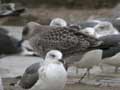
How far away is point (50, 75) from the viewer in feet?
22.8

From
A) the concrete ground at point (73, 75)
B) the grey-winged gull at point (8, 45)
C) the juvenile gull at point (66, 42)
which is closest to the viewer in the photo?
the concrete ground at point (73, 75)

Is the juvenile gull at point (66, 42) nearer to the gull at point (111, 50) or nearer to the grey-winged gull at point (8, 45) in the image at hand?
the gull at point (111, 50)

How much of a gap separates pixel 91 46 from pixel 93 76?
3.20ft

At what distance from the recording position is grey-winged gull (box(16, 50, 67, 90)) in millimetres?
6953

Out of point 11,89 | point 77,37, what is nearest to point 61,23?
point 77,37

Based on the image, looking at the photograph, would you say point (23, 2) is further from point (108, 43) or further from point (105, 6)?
point (108, 43)

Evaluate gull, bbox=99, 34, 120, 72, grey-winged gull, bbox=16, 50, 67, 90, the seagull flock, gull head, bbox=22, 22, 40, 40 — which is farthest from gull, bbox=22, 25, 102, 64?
grey-winged gull, bbox=16, 50, 67, 90

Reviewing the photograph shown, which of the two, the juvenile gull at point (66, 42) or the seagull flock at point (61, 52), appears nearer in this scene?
the seagull flock at point (61, 52)

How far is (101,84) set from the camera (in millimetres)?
8594

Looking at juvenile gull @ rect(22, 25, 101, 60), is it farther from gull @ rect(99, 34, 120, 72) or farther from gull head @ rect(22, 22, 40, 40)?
gull head @ rect(22, 22, 40, 40)

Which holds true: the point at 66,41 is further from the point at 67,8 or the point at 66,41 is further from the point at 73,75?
→ the point at 67,8

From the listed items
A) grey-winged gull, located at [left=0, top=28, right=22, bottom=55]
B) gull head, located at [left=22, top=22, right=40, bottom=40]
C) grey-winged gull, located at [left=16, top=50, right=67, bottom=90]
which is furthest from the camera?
grey-winged gull, located at [left=0, top=28, right=22, bottom=55]

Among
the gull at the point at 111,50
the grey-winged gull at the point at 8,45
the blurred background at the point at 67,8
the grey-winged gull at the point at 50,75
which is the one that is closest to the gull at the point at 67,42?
the gull at the point at 111,50

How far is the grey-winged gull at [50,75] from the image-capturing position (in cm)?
695
